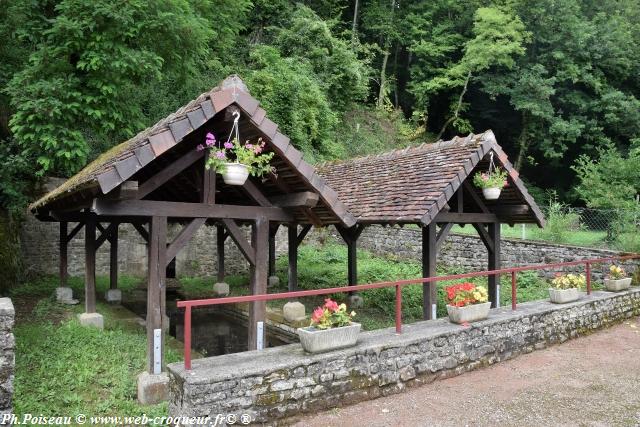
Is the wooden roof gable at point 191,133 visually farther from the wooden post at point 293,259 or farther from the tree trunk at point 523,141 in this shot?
the tree trunk at point 523,141

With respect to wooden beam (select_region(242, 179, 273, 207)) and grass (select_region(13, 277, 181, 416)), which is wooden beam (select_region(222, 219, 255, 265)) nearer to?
wooden beam (select_region(242, 179, 273, 207))

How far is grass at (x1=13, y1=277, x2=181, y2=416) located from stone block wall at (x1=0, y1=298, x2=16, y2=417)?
1080 mm

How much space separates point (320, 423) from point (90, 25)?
8444 mm

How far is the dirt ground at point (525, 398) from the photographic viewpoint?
4.57 m

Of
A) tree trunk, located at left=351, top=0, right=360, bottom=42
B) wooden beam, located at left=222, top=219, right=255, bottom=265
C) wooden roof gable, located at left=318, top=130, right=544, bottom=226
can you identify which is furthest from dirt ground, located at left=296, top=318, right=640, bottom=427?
tree trunk, located at left=351, top=0, right=360, bottom=42

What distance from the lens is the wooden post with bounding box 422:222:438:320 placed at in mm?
7453

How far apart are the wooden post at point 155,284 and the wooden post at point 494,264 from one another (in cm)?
613

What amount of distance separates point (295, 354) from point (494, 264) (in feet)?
17.9

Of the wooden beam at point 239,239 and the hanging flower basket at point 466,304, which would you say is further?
A: the hanging flower basket at point 466,304

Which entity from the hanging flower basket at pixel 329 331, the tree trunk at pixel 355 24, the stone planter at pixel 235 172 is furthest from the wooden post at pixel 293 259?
the tree trunk at pixel 355 24

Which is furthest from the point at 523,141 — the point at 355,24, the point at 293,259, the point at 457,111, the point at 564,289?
the point at 293,259

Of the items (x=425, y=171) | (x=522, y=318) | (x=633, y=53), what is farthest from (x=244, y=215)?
(x=633, y=53)

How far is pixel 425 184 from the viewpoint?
7.34m

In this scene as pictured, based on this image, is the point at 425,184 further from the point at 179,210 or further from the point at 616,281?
the point at 616,281
